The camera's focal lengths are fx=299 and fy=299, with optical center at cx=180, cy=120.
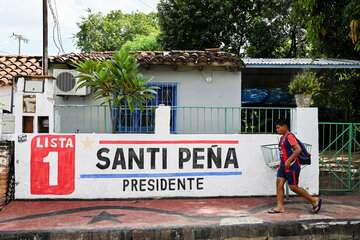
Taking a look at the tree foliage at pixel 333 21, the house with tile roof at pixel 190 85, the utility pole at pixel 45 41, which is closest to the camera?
the tree foliage at pixel 333 21

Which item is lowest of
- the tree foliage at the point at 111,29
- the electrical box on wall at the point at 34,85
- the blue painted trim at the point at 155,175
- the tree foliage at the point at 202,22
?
the blue painted trim at the point at 155,175

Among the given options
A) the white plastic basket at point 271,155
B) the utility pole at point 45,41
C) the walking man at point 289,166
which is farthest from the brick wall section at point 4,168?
the white plastic basket at point 271,155

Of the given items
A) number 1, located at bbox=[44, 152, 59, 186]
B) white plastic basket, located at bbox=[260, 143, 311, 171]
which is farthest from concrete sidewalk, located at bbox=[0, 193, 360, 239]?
white plastic basket, located at bbox=[260, 143, 311, 171]

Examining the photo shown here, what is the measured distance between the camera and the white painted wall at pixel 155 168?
563 cm

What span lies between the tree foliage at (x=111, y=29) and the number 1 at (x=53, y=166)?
22.1 m

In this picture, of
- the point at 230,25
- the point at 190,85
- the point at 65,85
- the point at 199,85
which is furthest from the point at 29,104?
the point at 230,25

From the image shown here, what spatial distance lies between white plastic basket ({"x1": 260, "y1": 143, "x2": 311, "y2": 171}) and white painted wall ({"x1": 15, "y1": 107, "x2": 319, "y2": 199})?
0.33ft

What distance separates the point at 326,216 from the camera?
4715mm

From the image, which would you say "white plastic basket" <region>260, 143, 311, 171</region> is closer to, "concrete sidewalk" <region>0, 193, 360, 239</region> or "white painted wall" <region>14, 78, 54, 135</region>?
"concrete sidewalk" <region>0, 193, 360, 239</region>

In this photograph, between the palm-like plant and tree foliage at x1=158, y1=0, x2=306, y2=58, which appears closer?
the palm-like plant

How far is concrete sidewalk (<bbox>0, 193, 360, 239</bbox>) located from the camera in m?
4.16

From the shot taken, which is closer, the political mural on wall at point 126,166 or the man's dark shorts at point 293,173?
the man's dark shorts at point 293,173

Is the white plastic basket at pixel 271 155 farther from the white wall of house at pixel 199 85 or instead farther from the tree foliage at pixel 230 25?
the tree foliage at pixel 230 25

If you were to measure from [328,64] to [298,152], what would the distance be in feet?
18.0
